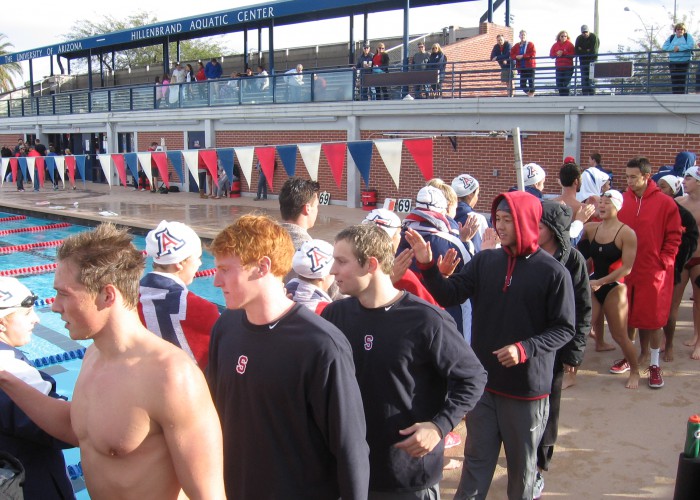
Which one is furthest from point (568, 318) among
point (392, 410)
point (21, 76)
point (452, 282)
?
point (21, 76)

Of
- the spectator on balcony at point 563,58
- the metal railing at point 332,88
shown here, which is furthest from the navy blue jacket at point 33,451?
the spectator on balcony at point 563,58

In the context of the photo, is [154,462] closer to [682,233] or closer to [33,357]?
[682,233]

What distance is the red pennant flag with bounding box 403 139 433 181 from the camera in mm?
9031

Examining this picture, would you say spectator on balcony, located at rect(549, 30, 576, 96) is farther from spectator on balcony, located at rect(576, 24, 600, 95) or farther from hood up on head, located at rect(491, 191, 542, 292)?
hood up on head, located at rect(491, 191, 542, 292)

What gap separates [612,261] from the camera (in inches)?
204

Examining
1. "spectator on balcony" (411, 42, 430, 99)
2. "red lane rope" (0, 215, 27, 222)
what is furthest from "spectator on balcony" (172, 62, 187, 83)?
"spectator on balcony" (411, 42, 430, 99)

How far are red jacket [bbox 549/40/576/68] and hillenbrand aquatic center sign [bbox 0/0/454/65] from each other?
549 centimetres

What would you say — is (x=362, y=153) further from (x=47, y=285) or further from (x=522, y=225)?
(x=522, y=225)

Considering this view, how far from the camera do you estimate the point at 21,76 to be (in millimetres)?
46750

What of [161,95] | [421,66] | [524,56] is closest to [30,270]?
[421,66]

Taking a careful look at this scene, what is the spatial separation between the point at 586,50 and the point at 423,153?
22.7ft

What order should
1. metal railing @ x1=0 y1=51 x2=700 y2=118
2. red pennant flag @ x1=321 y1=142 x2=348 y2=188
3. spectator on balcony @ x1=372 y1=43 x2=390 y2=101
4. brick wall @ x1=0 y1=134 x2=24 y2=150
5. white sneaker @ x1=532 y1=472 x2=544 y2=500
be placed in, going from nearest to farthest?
white sneaker @ x1=532 y1=472 x2=544 y2=500
red pennant flag @ x1=321 y1=142 x2=348 y2=188
metal railing @ x1=0 y1=51 x2=700 y2=118
spectator on balcony @ x1=372 y1=43 x2=390 y2=101
brick wall @ x1=0 y1=134 x2=24 y2=150

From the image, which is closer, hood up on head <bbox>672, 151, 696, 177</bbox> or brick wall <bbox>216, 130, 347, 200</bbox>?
hood up on head <bbox>672, 151, 696, 177</bbox>

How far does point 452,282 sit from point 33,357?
609 cm
